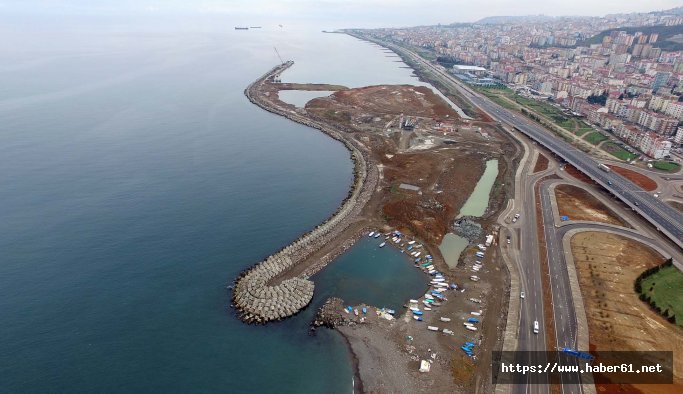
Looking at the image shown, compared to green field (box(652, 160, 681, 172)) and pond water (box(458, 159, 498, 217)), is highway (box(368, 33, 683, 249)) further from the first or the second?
pond water (box(458, 159, 498, 217))

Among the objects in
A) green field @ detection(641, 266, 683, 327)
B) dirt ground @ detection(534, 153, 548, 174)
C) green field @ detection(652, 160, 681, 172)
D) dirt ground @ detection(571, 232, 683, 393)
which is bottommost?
green field @ detection(652, 160, 681, 172)

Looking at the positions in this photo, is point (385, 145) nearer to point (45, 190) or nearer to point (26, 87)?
point (45, 190)

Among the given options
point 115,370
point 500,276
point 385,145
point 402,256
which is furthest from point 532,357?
point 385,145

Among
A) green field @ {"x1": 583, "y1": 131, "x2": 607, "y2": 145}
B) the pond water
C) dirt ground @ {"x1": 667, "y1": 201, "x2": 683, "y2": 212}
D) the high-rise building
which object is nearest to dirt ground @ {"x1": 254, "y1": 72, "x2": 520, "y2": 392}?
the pond water

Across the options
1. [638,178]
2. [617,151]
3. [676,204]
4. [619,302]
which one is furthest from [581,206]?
[617,151]

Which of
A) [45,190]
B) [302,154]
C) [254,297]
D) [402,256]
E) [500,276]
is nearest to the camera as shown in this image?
[254,297]

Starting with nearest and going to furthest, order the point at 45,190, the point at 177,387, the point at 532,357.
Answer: the point at 177,387 → the point at 532,357 → the point at 45,190

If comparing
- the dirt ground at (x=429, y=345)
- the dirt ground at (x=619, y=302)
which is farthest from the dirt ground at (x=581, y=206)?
the dirt ground at (x=429, y=345)
